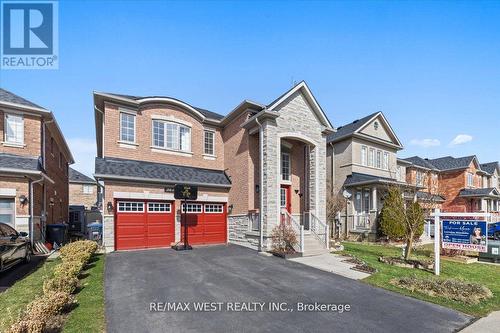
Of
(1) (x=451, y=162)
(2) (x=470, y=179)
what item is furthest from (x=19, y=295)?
(2) (x=470, y=179)

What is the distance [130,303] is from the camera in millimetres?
6688

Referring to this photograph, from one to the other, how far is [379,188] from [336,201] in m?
4.23

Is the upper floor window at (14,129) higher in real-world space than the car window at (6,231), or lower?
higher

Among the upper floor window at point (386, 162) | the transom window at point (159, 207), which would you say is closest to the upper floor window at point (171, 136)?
the transom window at point (159, 207)

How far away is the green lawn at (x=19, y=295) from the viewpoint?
232 inches

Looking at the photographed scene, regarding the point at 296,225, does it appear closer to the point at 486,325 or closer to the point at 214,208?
the point at 214,208

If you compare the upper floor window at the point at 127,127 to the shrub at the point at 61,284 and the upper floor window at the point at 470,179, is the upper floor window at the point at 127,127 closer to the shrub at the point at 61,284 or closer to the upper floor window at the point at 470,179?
the shrub at the point at 61,284

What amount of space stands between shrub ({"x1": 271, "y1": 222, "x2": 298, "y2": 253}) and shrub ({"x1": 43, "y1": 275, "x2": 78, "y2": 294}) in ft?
27.4

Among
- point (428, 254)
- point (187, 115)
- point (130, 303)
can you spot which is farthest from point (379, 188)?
point (130, 303)

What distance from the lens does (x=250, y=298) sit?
7191mm

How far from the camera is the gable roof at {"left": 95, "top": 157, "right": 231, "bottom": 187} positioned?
537 inches

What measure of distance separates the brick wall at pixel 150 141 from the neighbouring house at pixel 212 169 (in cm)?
5

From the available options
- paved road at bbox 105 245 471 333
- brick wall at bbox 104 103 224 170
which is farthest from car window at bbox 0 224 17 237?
brick wall at bbox 104 103 224 170

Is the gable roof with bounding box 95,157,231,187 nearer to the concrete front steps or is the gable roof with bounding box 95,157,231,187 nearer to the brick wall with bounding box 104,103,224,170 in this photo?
the brick wall with bounding box 104,103,224,170
